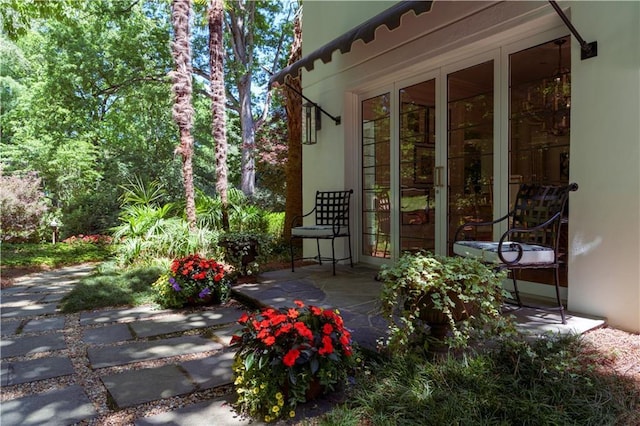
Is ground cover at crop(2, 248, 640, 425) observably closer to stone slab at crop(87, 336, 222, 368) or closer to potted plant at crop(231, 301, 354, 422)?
potted plant at crop(231, 301, 354, 422)

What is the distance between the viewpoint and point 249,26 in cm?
1515

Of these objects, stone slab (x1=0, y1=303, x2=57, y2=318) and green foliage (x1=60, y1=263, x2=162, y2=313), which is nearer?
stone slab (x1=0, y1=303, x2=57, y2=318)

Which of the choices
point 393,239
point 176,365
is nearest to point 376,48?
point 393,239

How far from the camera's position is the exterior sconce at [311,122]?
5730mm

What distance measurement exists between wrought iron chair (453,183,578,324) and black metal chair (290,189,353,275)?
185 cm

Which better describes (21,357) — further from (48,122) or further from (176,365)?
(48,122)

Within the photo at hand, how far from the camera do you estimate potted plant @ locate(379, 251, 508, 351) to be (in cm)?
196

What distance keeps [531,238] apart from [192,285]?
3.03 m

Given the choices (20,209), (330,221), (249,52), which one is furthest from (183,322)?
(249,52)

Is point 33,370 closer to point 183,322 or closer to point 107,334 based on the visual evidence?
point 107,334

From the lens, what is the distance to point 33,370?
238 cm

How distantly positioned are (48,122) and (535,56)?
→ 48.0ft

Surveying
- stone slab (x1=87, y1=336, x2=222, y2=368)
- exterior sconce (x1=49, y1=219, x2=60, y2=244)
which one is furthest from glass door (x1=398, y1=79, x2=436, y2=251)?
exterior sconce (x1=49, y1=219, x2=60, y2=244)

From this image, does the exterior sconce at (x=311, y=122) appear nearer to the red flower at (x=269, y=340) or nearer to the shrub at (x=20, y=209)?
the red flower at (x=269, y=340)
